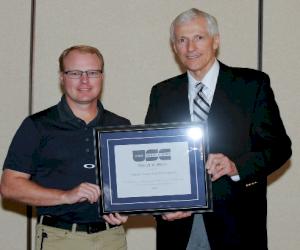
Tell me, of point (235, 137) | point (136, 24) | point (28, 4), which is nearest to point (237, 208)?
point (235, 137)

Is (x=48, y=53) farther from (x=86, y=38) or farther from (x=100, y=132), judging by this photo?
(x=100, y=132)

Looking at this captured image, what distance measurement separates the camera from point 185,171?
8.16 ft

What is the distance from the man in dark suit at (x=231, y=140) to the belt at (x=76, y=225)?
0.94 feet

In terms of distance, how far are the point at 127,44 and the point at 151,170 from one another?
1507mm

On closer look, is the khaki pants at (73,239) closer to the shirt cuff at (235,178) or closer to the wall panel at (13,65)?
the shirt cuff at (235,178)

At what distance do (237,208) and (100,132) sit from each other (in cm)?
71

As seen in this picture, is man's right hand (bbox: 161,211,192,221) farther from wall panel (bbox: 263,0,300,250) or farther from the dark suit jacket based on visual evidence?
wall panel (bbox: 263,0,300,250)

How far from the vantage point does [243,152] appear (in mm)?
2600

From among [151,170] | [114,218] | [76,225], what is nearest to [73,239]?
[76,225]

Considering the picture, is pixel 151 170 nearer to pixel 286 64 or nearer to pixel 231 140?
pixel 231 140

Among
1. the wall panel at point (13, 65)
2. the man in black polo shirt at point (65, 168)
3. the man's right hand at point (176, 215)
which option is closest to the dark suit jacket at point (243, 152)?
the man's right hand at point (176, 215)

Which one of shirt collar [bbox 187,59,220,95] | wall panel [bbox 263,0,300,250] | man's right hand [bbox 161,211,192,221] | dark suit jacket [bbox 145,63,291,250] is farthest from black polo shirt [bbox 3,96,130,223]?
wall panel [bbox 263,0,300,250]

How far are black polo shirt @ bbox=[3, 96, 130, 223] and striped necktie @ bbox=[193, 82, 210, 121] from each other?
→ 0.48 metres

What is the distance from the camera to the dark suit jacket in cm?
258
